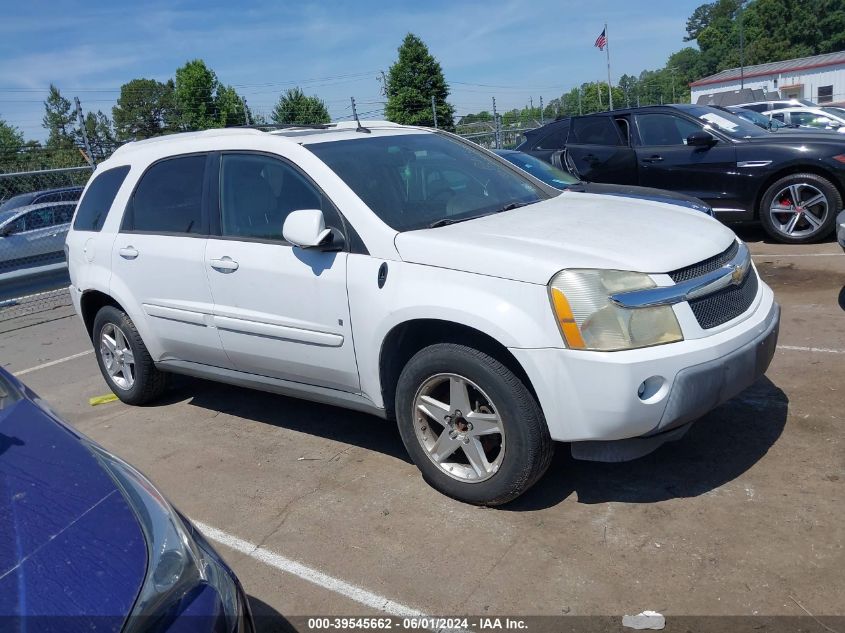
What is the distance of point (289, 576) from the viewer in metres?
3.29

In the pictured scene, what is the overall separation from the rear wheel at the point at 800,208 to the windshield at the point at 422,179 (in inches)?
203

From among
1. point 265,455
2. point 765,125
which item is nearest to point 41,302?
point 265,455

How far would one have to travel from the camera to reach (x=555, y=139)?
10.7 metres

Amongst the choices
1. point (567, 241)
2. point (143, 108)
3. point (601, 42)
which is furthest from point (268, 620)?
point (143, 108)

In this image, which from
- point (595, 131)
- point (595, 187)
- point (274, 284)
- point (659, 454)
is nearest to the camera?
→ point (659, 454)

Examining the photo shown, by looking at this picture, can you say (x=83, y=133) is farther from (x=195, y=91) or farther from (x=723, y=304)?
(x=195, y=91)

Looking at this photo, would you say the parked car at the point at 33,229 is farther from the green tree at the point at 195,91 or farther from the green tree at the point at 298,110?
the green tree at the point at 195,91

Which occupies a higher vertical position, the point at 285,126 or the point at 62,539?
the point at 285,126

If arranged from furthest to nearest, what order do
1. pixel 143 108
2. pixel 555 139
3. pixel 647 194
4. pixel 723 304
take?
pixel 143 108
pixel 555 139
pixel 647 194
pixel 723 304

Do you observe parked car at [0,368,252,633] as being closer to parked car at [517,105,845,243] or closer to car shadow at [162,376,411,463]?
car shadow at [162,376,411,463]

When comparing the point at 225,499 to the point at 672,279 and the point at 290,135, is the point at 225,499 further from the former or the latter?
the point at 672,279

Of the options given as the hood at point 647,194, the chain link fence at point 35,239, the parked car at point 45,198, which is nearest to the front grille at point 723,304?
the hood at point 647,194

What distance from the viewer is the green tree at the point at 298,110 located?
41850 millimetres

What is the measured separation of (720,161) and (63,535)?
341 inches
